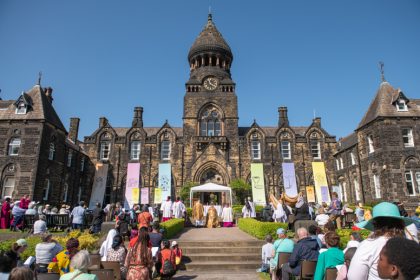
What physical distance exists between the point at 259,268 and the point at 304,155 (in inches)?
1127

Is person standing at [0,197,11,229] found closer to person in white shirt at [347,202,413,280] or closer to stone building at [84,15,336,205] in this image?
stone building at [84,15,336,205]

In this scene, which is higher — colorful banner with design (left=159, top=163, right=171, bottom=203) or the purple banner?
colorful banner with design (left=159, top=163, right=171, bottom=203)

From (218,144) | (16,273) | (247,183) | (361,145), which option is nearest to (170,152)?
(218,144)

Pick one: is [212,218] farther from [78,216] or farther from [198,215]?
[78,216]

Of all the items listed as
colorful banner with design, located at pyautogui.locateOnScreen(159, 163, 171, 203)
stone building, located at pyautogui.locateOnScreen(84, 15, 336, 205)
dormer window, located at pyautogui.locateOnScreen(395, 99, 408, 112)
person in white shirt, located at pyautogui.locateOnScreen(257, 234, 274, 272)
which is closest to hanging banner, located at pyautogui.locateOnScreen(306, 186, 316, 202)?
stone building, located at pyautogui.locateOnScreen(84, 15, 336, 205)

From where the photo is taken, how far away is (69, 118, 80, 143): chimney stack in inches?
1566

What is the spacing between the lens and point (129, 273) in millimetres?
6234

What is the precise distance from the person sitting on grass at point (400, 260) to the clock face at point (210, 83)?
3619 centimetres

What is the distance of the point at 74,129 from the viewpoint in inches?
1593

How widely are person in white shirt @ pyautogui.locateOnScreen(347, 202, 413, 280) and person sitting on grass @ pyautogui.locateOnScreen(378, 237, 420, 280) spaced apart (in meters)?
0.89

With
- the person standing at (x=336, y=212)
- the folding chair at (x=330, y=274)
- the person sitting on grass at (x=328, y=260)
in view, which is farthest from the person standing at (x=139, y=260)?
the person standing at (x=336, y=212)

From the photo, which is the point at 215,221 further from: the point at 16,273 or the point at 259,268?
the point at 16,273

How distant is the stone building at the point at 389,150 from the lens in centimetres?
2591

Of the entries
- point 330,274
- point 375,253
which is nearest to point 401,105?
point 330,274
